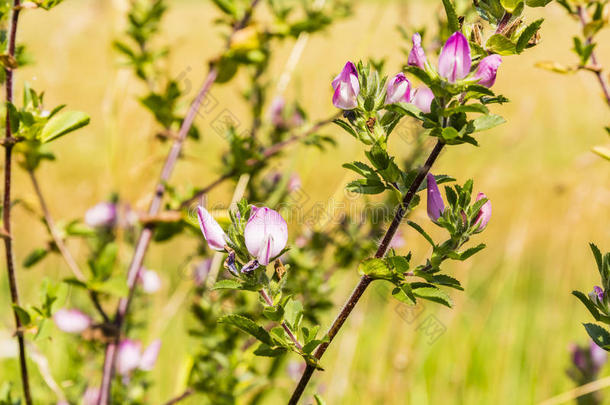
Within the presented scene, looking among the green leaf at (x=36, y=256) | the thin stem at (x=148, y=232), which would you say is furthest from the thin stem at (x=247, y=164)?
the green leaf at (x=36, y=256)

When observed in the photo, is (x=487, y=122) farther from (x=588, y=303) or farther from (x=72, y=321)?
(x=72, y=321)

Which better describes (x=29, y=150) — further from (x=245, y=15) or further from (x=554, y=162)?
(x=554, y=162)

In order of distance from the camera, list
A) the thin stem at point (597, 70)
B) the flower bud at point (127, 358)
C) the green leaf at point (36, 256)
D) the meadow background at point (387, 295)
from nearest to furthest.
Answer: the thin stem at point (597, 70), the green leaf at point (36, 256), the flower bud at point (127, 358), the meadow background at point (387, 295)

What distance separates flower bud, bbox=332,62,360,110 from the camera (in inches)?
13.4

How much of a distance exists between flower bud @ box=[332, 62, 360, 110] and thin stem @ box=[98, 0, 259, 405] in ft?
1.17

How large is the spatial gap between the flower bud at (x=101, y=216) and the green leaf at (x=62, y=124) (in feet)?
1.08

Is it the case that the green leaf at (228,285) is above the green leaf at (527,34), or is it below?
below

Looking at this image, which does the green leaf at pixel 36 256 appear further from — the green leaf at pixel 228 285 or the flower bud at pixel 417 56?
the flower bud at pixel 417 56

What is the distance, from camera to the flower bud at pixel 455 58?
11.9 inches

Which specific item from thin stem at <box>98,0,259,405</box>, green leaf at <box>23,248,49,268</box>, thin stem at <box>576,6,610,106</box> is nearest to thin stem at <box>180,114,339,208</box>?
thin stem at <box>98,0,259,405</box>

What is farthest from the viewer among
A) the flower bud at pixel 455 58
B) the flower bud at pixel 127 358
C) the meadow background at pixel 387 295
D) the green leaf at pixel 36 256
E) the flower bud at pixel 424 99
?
the meadow background at pixel 387 295

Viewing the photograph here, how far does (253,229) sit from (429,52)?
0.49 metres

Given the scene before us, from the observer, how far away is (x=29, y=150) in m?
0.58

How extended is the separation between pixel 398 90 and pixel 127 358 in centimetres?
56
